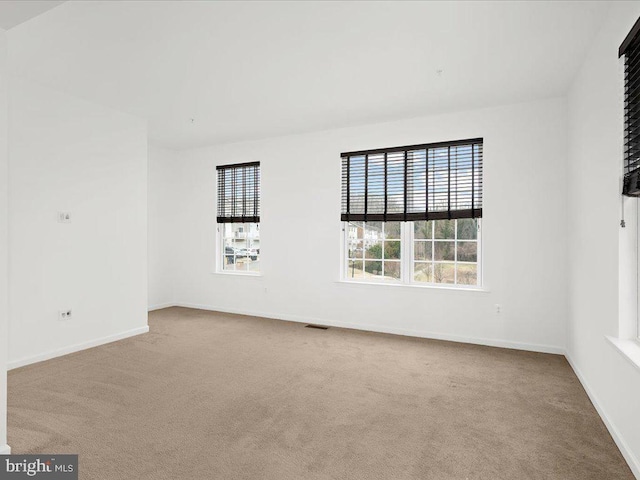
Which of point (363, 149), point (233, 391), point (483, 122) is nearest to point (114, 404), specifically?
point (233, 391)

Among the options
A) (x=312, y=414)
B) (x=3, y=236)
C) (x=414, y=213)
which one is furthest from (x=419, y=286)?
(x=3, y=236)

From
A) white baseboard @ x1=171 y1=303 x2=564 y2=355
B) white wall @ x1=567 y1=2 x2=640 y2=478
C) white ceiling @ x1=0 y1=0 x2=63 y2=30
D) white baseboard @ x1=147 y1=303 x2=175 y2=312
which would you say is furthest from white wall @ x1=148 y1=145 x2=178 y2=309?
white wall @ x1=567 y1=2 x2=640 y2=478

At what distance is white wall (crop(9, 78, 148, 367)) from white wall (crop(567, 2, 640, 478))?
17.2 ft

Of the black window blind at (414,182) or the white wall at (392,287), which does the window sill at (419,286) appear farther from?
the black window blind at (414,182)

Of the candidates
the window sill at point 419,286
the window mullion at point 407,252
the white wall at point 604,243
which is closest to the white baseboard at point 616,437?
the white wall at point 604,243

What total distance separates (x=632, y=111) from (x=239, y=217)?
543cm

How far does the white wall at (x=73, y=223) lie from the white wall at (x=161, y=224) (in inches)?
61.5

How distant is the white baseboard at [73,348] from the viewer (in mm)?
3871

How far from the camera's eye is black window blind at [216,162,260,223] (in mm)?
6376

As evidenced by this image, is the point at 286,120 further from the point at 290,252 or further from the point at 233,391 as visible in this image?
the point at 233,391

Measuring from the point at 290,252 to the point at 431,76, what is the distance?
333cm

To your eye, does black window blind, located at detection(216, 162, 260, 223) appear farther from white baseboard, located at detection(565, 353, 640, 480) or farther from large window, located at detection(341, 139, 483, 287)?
white baseboard, located at detection(565, 353, 640, 480)

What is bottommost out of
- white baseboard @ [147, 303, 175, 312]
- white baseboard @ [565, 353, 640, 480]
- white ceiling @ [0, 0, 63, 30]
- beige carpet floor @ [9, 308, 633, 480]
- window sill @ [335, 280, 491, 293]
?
beige carpet floor @ [9, 308, 633, 480]

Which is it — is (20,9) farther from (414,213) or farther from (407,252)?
(407,252)
